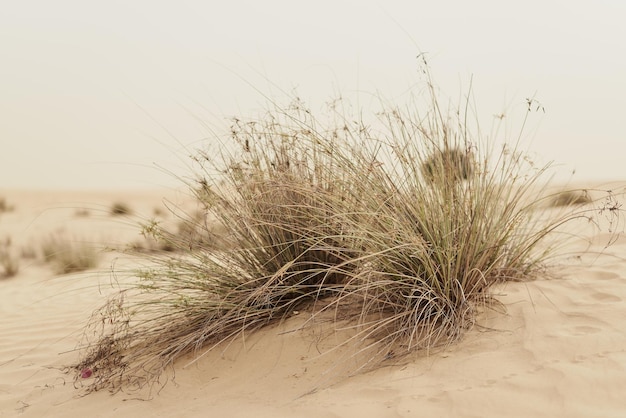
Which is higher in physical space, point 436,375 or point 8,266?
point 8,266

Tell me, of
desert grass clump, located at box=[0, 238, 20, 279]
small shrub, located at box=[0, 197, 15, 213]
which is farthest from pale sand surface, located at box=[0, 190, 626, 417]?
small shrub, located at box=[0, 197, 15, 213]

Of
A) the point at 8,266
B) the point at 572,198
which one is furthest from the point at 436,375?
the point at 8,266

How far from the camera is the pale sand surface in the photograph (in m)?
2.70

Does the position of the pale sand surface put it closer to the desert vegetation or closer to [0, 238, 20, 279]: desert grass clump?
the desert vegetation

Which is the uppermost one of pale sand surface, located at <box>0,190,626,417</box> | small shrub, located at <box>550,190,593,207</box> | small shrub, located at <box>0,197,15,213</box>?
small shrub, located at <box>0,197,15,213</box>

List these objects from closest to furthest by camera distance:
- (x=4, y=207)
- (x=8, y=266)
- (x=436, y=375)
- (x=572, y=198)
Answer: (x=436, y=375) → (x=572, y=198) → (x=8, y=266) → (x=4, y=207)

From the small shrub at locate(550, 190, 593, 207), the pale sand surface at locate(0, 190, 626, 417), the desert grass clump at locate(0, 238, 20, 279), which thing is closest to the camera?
the pale sand surface at locate(0, 190, 626, 417)

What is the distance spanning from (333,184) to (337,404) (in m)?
1.36

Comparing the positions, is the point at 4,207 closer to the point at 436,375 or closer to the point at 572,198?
the point at 572,198

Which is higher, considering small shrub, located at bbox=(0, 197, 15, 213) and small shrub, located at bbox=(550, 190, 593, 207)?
small shrub, located at bbox=(0, 197, 15, 213)

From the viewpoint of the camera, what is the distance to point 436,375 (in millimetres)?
2969

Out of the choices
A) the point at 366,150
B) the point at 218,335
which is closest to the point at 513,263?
the point at 366,150

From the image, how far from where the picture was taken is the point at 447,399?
2725 mm

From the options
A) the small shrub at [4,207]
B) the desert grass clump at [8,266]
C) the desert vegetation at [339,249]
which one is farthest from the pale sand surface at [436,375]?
the small shrub at [4,207]
